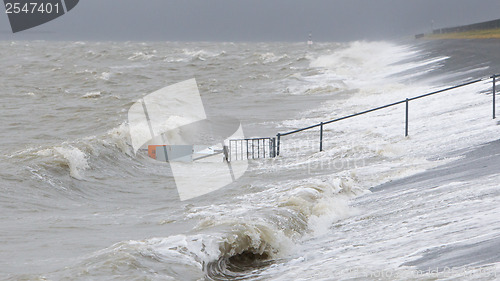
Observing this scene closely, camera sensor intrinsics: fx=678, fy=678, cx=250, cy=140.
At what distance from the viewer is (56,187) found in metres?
14.1

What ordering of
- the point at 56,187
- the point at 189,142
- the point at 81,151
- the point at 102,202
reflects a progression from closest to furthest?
the point at 102,202 → the point at 56,187 → the point at 81,151 → the point at 189,142

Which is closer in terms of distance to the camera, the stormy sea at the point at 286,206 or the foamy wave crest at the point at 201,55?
the stormy sea at the point at 286,206

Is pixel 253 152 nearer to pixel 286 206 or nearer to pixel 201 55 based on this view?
pixel 286 206

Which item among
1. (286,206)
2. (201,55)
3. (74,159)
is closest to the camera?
(286,206)

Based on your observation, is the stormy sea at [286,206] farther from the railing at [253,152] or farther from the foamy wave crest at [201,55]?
the foamy wave crest at [201,55]

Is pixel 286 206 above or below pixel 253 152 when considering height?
above

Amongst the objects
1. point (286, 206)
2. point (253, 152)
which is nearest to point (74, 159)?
point (253, 152)

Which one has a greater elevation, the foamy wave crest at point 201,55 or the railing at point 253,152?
the foamy wave crest at point 201,55

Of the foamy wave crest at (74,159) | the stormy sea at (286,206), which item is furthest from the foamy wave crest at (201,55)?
the foamy wave crest at (74,159)

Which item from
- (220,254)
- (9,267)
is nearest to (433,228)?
(220,254)

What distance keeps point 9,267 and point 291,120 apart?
58.6ft

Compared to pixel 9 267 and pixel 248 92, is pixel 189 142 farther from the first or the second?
pixel 248 92

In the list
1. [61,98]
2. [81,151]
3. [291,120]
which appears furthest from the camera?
[61,98]

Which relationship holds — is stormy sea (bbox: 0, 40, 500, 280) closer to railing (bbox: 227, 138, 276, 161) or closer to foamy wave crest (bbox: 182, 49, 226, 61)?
railing (bbox: 227, 138, 276, 161)
